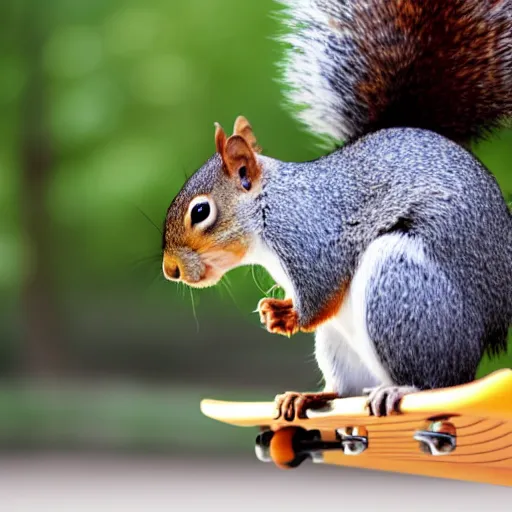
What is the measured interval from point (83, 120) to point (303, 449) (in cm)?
264

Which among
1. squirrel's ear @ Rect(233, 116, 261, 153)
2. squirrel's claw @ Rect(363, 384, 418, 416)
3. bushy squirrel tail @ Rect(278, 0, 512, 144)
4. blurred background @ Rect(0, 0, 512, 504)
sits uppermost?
blurred background @ Rect(0, 0, 512, 504)

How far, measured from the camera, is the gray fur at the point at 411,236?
32.1 inches

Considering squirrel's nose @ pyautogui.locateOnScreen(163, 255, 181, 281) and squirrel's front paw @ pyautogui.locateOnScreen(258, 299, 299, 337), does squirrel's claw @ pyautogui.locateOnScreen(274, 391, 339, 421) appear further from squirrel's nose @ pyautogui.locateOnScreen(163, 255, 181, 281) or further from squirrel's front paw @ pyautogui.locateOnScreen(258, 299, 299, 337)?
squirrel's nose @ pyautogui.locateOnScreen(163, 255, 181, 281)

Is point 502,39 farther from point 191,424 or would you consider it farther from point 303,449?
point 191,424

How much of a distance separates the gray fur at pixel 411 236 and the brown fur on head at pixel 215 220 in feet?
0.07

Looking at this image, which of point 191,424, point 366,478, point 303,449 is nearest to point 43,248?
point 191,424

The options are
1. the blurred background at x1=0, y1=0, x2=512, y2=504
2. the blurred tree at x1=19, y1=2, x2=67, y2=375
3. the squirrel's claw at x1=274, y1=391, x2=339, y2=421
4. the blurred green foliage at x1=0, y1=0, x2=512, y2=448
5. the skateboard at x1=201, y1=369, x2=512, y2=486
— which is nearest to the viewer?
the skateboard at x1=201, y1=369, x2=512, y2=486

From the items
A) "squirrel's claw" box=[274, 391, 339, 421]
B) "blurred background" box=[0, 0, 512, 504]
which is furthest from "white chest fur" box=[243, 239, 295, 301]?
"blurred background" box=[0, 0, 512, 504]

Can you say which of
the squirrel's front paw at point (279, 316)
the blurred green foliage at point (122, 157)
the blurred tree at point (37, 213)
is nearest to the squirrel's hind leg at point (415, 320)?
the squirrel's front paw at point (279, 316)

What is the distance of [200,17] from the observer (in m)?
3.18

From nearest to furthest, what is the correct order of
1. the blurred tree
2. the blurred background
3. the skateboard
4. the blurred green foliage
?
1. the skateboard
2. the blurred green foliage
3. the blurred background
4. the blurred tree

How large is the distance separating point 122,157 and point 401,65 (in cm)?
235

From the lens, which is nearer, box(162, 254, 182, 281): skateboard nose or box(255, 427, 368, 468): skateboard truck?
box(162, 254, 182, 281): skateboard nose

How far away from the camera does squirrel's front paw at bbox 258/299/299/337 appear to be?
0.91m
